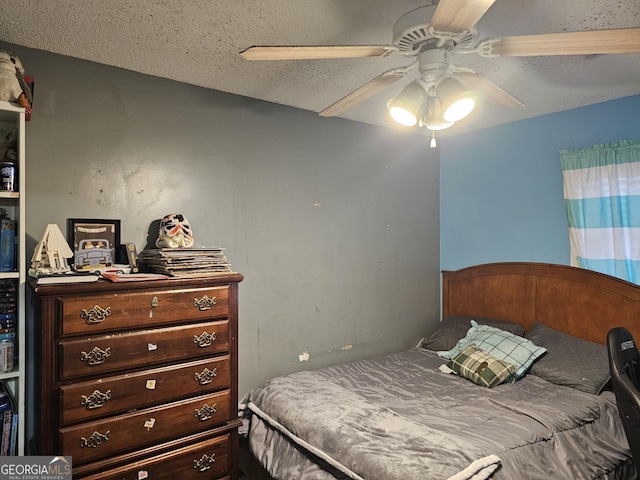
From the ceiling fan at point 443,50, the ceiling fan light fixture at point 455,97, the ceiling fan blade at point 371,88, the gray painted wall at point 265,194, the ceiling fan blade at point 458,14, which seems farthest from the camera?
the gray painted wall at point 265,194

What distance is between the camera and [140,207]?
238 centimetres

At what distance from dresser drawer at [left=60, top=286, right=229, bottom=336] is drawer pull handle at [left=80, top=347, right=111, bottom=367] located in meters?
0.09

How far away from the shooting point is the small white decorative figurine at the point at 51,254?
1.89 metres

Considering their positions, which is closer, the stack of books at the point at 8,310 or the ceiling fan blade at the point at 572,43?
the ceiling fan blade at the point at 572,43

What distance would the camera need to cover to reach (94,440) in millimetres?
1803

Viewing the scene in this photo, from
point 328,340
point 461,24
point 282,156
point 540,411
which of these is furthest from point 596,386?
point 282,156

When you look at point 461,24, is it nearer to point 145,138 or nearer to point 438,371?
point 145,138

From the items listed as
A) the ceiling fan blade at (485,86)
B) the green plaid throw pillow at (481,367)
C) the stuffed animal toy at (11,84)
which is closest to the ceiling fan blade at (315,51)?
the ceiling fan blade at (485,86)

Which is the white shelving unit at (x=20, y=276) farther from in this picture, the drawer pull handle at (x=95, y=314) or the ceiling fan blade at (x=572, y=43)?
the ceiling fan blade at (x=572, y=43)

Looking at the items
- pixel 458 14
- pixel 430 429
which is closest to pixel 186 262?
pixel 430 429

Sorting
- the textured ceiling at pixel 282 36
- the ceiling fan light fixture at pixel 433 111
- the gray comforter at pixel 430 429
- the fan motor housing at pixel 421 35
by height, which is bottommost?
the gray comforter at pixel 430 429

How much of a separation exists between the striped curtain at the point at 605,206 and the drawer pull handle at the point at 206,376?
2.57 meters

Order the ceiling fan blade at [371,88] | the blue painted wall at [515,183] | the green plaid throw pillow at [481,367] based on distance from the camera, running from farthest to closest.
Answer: the blue painted wall at [515,183], the green plaid throw pillow at [481,367], the ceiling fan blade at [371,88]

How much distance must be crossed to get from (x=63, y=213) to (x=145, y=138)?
0.60 metres
